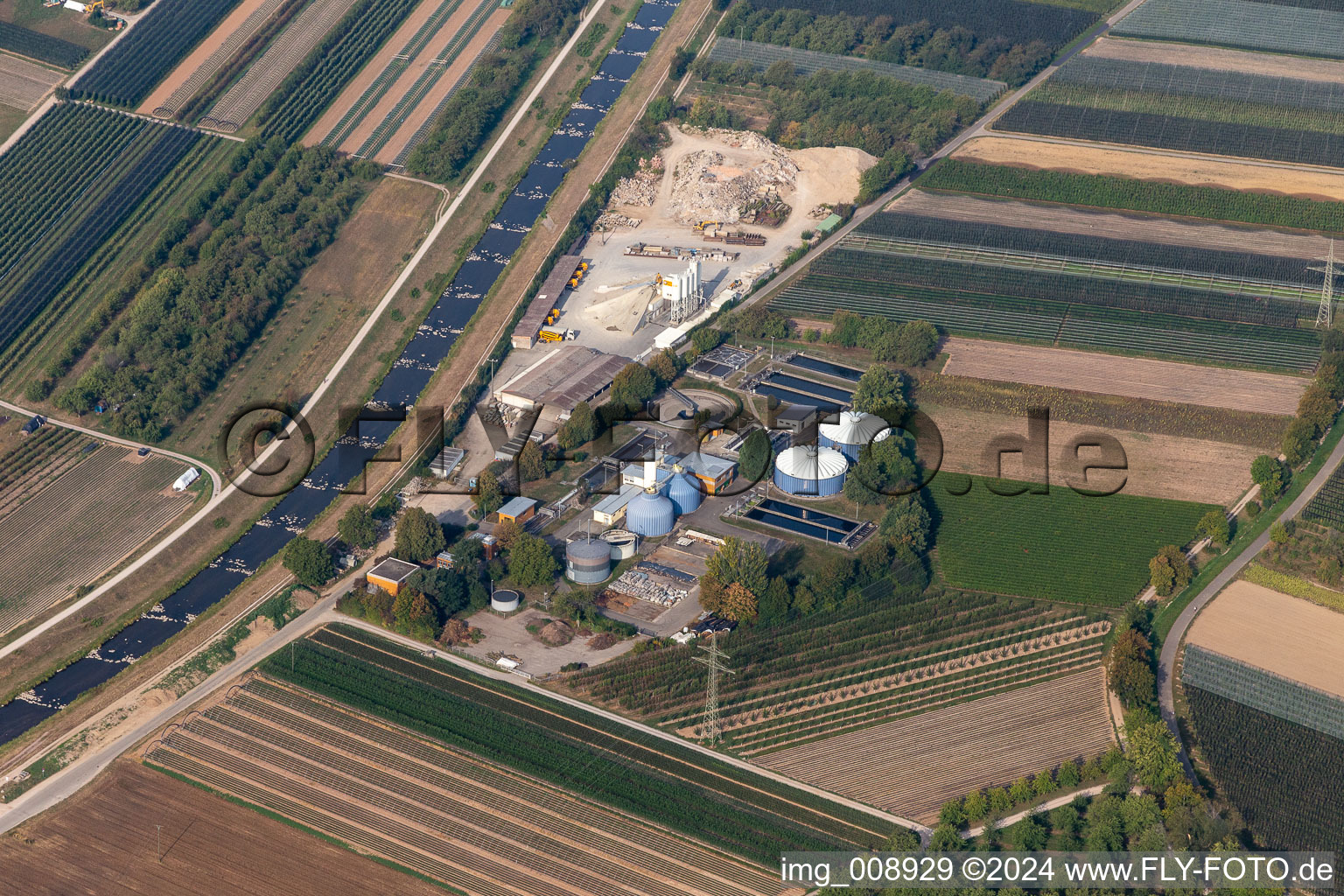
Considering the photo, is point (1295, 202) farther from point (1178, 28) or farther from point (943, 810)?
point (943, 810)

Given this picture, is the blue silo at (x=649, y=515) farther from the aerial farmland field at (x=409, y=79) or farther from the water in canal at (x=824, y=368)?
the aerial farmland field at (x=409, y=79)

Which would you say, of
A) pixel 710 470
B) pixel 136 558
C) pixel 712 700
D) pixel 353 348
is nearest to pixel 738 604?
pixel 712 700

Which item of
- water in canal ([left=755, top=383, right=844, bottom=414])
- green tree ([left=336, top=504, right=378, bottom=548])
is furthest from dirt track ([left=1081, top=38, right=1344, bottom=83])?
green tree ([left=336, top=504, right=378, bottom=548])

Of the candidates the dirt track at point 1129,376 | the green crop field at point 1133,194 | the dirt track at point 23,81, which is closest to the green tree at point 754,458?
the dirt track at point 1129,376

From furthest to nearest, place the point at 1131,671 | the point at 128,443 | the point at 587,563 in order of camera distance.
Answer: the point at 128,443 < the point at 587,563 < the point at 1131,671

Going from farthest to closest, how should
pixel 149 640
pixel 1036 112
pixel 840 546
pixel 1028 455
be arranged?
pixel 1036 112
pixel 1028 455
pixel 840 546
pixel 149 640

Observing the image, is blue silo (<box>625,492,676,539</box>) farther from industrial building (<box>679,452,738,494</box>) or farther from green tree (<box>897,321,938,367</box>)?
green tree (<box>897,321,938,367</box>)

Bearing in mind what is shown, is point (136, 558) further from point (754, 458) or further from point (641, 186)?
point (641, 186)

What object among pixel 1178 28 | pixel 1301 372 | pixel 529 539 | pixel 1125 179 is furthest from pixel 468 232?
pixel 1178 28
